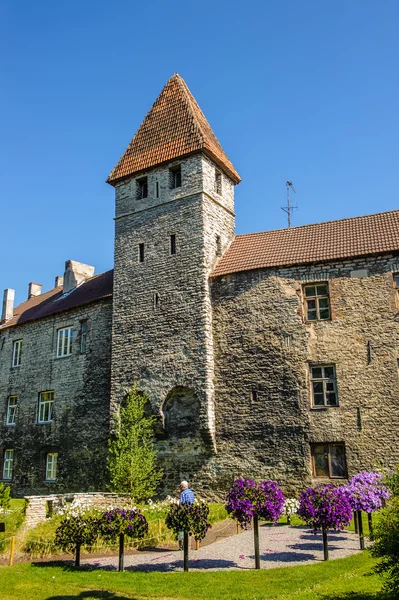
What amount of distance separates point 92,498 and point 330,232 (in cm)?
1284

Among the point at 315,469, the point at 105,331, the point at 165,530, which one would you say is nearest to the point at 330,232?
the point at 315,469

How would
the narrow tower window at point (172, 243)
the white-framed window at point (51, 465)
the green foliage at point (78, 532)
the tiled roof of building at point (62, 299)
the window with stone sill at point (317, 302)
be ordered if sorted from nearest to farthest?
the green foliage at point (78, 532)
the window with stone sill at point (317, 302)
the narrow tower window at point (172, 243)
the white-framed window at point (51, 465)
the tiled roof of building at point (62, 299)

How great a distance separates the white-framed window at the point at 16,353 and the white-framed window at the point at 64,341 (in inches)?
145

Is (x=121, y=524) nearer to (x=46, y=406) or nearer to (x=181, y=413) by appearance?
(x=181, y=413)

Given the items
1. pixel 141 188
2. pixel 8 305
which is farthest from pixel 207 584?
pixel 8 305

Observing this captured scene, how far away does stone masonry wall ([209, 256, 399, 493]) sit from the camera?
1766 centimetres

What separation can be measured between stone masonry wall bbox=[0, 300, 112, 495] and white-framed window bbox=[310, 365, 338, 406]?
916 cm

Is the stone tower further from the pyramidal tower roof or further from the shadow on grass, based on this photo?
the shadow on grass

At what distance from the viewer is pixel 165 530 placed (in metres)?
14.4

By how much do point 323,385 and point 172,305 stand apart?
6.61 meters

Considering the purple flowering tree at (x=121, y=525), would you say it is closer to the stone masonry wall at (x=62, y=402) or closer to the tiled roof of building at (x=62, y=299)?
the stone masonry wall at (x=62, y=402)

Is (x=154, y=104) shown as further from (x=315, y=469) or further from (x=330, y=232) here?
(x=315, y=469)

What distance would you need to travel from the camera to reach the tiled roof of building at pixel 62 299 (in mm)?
26203

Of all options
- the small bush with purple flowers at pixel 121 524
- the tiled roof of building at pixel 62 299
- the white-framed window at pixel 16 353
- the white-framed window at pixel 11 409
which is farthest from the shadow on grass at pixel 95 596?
the white-framed window at pixel 16 353
